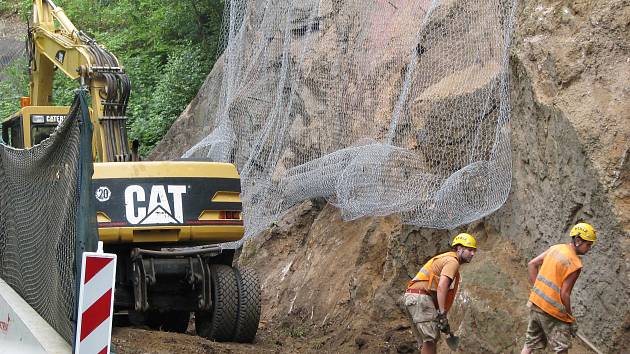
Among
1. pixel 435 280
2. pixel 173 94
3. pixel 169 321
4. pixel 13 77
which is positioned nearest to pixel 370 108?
pixel 435 280

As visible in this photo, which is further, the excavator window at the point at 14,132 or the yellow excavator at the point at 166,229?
the excavator window at the point at 14,132

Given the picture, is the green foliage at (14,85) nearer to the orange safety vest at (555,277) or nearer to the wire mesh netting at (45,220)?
the wire mesh netting at (45,220)

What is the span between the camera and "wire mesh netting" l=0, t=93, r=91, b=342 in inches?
282

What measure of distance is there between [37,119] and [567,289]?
788 centimetres

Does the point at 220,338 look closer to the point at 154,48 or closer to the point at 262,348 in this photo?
the point at 262,348

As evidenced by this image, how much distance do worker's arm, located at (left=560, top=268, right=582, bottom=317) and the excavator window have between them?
26.4ft

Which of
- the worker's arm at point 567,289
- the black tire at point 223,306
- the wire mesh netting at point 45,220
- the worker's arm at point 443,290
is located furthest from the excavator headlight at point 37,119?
the worker's arm at point 567,289

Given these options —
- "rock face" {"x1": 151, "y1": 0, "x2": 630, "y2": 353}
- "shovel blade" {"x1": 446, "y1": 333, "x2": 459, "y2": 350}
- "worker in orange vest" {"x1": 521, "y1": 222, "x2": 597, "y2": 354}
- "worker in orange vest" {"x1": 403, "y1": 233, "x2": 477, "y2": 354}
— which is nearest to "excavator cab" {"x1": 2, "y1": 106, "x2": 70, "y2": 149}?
"rock face" {"x1": 151, "y1": 0, "x2": 630, "y2": 353}

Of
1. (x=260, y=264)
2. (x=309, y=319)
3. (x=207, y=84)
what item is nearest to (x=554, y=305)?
(x=309, y=319)

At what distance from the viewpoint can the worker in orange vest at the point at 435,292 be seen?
9.01 m

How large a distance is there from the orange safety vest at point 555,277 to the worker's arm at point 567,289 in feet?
0.07

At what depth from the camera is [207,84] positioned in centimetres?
2012

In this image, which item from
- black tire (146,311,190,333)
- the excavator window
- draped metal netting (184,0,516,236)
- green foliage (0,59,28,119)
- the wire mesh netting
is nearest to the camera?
the wire mesh netting

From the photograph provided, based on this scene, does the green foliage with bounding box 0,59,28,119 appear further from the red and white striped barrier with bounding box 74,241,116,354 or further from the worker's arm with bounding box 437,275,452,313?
the red and white striped barrier with bounding box 74,241,116,354
